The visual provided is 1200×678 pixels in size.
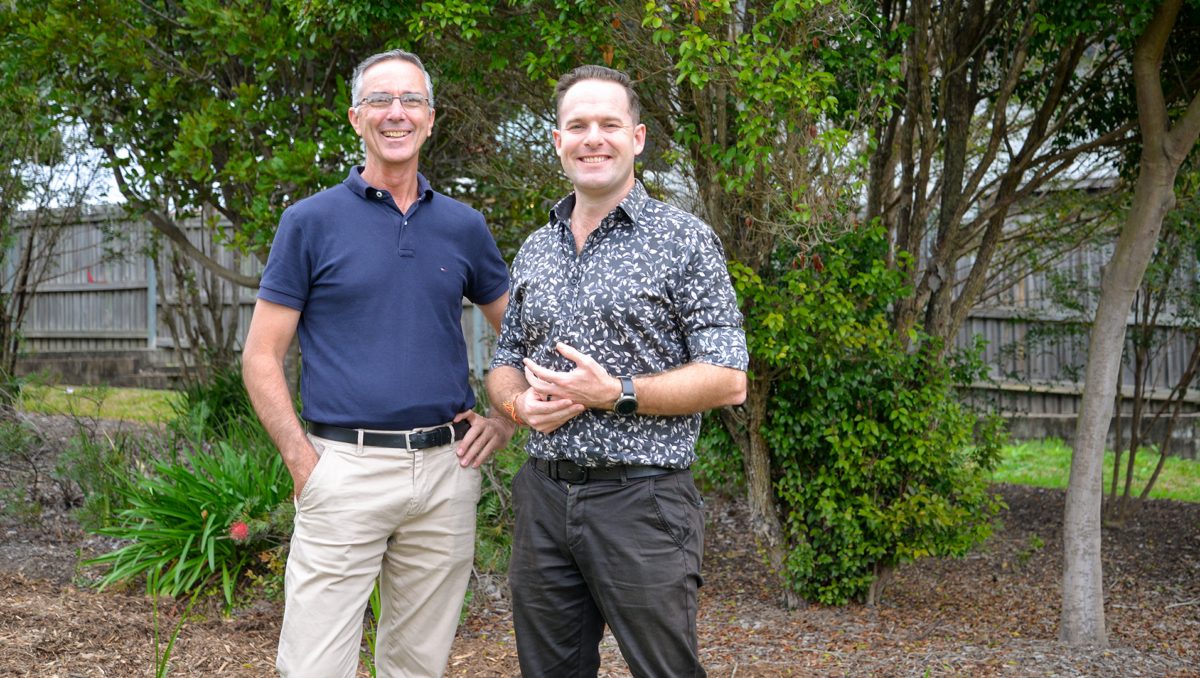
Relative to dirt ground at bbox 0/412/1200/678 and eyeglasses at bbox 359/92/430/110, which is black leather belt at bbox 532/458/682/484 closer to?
eyeglasses at bbox 359/92/430/110

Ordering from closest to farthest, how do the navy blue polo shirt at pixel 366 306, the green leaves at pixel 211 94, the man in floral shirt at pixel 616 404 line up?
the man in floral shirt at pixel 616 404 → the navy blue polo shirt at pixel 366 306 → the green leaves at pixel 211 94

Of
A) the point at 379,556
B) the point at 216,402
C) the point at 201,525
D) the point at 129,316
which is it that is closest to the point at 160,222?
the point at 216,402

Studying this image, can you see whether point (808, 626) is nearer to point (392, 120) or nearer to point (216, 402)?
point (392, 120)

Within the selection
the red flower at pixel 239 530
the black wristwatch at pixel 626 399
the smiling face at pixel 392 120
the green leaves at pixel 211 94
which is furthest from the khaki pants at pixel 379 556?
the green leaves at pixel 211 94

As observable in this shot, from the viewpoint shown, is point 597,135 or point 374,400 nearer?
point 597,135

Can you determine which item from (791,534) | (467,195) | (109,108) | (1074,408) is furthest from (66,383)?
(1074,408)

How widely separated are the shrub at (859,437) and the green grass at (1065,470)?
3452mm

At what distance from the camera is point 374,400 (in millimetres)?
2592

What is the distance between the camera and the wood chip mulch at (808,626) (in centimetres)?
387

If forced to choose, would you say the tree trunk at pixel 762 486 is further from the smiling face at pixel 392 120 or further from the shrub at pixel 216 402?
the shrub at pixel 216 402

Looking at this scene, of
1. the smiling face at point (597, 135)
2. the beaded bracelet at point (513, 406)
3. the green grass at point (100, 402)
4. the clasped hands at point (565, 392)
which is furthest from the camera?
the green grass at point (100, 402)

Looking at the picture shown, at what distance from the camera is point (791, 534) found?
4.81m

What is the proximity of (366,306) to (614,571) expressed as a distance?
1012 mm

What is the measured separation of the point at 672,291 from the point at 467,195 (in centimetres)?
417
